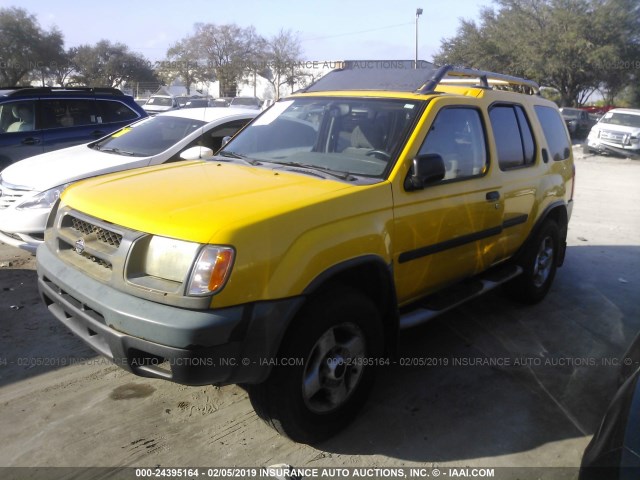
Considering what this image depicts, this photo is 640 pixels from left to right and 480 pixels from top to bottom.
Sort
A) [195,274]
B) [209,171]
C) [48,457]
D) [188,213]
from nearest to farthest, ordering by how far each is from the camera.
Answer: [195,274], [188,213], [48,457], [209,171]

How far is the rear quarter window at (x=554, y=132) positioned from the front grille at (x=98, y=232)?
397cm

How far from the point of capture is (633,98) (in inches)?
1960

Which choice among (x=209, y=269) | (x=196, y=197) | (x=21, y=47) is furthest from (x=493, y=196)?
(x=21, y=47)

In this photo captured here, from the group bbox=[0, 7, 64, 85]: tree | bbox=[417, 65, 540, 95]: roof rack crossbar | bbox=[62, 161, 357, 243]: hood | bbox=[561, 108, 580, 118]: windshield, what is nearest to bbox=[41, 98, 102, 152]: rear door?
bbox=[62, 161, 357, 243]: hood

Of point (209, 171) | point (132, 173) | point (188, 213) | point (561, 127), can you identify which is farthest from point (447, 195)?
point (561, 127)

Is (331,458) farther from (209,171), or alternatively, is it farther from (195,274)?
(209,171)

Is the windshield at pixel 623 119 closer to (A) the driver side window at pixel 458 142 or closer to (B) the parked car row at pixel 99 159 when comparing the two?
(B) the parked car row at pixel 99 159

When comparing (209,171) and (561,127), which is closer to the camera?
(209,171)

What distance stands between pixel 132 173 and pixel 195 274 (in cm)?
142

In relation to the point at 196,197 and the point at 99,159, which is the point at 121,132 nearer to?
the point at 99,159

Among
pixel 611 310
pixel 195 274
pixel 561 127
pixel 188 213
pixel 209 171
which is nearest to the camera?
pixel 195 274

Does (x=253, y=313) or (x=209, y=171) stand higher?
(x=209, y=171)

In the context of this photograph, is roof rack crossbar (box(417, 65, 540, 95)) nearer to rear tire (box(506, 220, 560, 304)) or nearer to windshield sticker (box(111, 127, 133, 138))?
rear tire (box(506, 220, 560, 304))

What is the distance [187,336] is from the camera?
7.82ft
